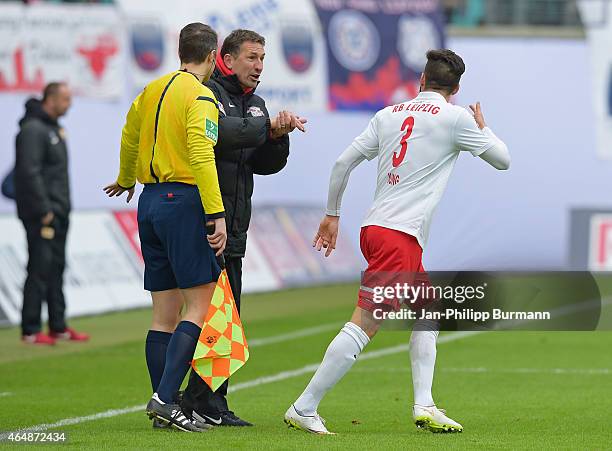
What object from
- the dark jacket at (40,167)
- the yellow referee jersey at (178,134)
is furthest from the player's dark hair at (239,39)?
the dark jacket at (40,167)

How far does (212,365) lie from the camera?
7.56 m

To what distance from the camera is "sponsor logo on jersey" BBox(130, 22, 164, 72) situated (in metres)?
18.1

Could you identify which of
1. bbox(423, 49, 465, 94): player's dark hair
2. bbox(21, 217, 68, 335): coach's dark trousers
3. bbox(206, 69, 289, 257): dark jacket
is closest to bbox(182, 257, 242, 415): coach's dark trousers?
bbox(206, 69, 289, 257): dark jacket

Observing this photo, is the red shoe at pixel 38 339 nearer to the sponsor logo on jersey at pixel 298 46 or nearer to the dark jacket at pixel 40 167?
the dark jacket at pixel 40 167

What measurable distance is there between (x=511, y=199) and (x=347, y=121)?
12.7 ft

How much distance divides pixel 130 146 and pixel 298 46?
1371 cm

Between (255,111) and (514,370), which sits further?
(514,370)

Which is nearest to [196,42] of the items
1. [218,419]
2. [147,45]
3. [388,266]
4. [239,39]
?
[239,39]

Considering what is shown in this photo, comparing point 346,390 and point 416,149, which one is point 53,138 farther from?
point 416,149

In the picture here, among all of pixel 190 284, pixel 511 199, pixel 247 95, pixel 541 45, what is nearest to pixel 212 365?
pixel 190 284

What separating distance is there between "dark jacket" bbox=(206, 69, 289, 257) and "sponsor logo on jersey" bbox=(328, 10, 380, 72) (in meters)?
14.2

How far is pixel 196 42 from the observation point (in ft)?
24.6

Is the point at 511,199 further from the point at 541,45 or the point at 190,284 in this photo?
the point at 190,284

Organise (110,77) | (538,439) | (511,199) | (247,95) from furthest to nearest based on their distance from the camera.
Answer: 1. (511,199)
2. (110,77)
3. (247,95)
4. (538,439)
